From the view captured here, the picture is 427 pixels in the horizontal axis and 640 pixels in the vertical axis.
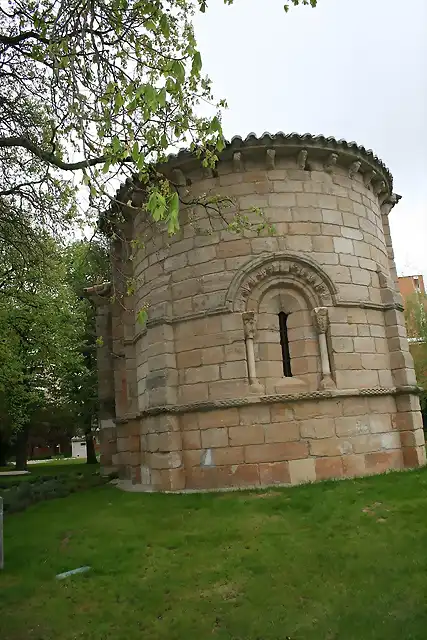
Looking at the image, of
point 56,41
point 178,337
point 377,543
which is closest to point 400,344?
point 178,337

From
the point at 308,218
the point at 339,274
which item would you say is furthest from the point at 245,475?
the point at 308,218

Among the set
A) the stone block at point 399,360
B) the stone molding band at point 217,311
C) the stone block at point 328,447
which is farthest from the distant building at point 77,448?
the stone block at point 328,447

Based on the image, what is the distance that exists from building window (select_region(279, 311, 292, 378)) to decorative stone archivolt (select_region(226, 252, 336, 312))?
550mm

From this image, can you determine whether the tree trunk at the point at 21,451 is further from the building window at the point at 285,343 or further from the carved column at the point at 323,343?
the carved column at the point at 323,343

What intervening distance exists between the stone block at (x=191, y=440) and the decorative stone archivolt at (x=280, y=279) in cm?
240

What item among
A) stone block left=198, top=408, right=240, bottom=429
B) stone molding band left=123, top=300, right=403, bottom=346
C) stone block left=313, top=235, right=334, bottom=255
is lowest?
stone block left=198, top=408, right=240, bottom=429

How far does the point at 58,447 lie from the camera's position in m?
51.2

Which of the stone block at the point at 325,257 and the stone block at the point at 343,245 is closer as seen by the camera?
the stone block at the point at 325,257

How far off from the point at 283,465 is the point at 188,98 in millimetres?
6000

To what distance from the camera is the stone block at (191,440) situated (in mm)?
9516

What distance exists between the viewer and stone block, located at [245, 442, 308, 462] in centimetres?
912

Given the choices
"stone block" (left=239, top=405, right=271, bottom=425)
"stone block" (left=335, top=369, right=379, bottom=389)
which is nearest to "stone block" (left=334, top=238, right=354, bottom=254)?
"stone block" (left=335, top=369, right=379, bottom=389)

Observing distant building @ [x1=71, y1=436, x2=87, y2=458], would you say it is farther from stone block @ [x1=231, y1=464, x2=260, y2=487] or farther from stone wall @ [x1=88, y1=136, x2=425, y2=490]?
stone block @ [x1=231, y1=464, x2=260, y2=487]

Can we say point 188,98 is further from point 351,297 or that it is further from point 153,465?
point 153,465
